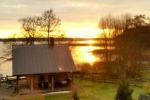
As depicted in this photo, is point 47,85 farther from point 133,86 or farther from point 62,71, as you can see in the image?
point 133,86

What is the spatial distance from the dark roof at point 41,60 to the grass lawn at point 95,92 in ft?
9.21

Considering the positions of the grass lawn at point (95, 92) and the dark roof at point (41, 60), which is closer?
the grass lawn at point (95, 92)

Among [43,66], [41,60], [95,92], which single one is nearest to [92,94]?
[95,92]

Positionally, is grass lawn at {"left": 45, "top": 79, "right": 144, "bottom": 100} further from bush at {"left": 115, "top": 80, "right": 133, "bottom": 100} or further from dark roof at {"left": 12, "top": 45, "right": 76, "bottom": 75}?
bush at {"left": 115, "top": 80, "right": 133, "bottom": 100}

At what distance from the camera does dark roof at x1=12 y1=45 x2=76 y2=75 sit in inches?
1430

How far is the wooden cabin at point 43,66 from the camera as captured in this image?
1433 inches

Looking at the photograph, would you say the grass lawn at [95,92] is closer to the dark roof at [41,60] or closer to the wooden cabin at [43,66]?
the wooden cabin at [43,66]

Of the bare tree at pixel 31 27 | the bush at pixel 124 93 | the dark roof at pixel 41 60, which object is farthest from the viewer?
the bare tree at pixel 31 27

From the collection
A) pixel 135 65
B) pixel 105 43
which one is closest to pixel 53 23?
pixel 105 43

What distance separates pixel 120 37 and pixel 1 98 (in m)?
30.7

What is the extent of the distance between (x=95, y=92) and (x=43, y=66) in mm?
5628

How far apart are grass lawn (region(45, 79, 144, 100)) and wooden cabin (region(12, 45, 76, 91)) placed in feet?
7.77

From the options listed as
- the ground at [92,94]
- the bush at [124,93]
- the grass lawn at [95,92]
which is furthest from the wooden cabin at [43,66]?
the bush at [124,93]

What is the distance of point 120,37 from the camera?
6016 centimetres
